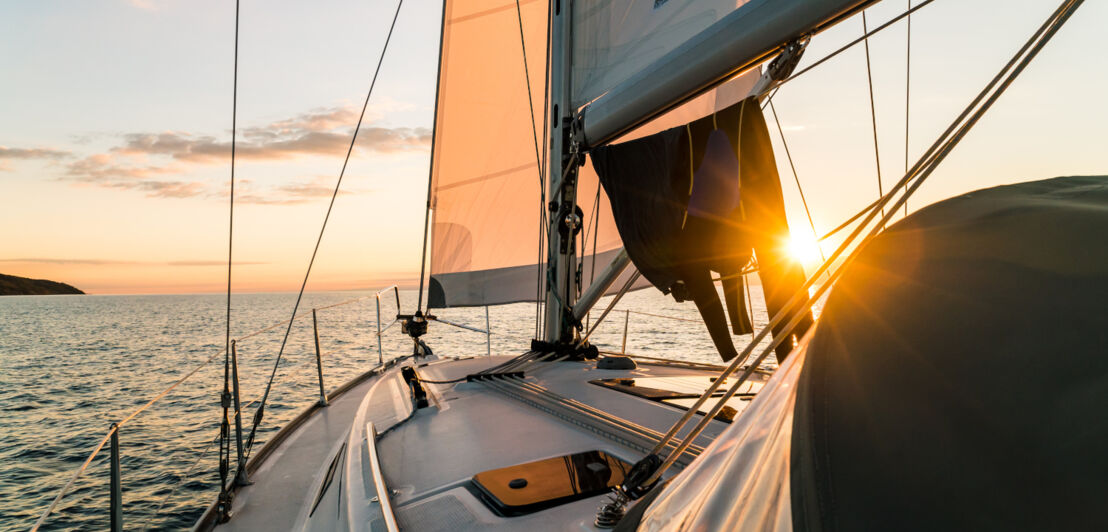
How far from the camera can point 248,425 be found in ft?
30.2

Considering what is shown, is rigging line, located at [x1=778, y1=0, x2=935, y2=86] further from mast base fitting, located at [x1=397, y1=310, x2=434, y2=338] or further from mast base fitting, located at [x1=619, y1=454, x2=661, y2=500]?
mast base fitting, located at [x1=397, y1=310, x2=434, y2=338]

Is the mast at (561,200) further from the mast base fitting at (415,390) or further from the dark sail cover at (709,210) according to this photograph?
the mast base fitting at (415,390)

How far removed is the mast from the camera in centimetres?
346

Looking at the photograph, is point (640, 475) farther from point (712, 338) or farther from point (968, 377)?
point (712, 338)

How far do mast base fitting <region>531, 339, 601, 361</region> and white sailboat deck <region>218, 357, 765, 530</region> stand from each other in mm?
190

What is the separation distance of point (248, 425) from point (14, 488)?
282cm

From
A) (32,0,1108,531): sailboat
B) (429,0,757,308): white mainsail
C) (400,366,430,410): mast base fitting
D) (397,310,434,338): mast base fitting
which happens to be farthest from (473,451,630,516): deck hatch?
(429,0,757,308): white mainsail

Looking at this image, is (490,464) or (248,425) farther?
(248,425)

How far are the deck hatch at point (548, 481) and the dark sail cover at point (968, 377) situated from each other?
107 cm

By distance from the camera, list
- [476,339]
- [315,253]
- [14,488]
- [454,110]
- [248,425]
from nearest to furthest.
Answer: [315,253]
[454,110]
[14,488]
[248,425]
[476,339]

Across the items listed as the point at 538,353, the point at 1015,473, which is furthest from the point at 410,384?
the point at 1015,473

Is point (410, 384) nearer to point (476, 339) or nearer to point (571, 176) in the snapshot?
point (571, 176)

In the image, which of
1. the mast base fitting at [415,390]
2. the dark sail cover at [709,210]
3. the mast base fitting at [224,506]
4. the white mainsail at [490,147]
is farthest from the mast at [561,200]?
the mast base fitting at [224,506]

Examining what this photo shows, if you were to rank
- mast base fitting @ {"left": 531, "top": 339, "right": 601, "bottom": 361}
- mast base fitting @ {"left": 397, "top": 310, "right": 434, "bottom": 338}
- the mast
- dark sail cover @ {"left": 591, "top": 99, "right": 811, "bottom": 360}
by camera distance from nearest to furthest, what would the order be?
dark sail cover @ {"left": 591, "top": 99, "right": 811, "bottom": 360}
the mast
mast base fitting @ {"left": 531, "top": 339, "right": 601, "bottom": 361}
mast base fitting @ {"left": 397, "top": 310, "right": 434, "bottom": 338}
